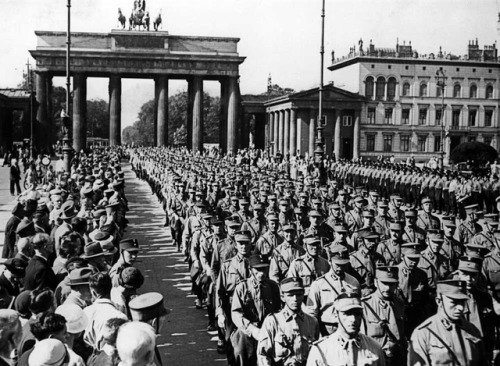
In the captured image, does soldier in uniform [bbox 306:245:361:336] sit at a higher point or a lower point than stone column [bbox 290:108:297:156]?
lower

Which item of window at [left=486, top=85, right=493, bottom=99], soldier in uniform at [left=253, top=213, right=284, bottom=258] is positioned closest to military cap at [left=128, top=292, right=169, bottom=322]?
soldier in uniform at [left=253, top=213, right=284, bottom=258]

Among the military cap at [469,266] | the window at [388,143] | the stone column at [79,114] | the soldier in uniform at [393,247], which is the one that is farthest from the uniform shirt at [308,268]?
the window at [388,143]

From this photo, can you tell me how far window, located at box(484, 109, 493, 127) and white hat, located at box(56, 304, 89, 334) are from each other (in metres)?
79.4

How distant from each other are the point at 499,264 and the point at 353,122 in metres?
66.6

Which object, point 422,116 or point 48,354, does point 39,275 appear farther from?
point 422,116

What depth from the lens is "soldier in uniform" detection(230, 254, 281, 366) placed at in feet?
24.2

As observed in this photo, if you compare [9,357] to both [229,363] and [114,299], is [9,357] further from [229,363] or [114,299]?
[229,363]

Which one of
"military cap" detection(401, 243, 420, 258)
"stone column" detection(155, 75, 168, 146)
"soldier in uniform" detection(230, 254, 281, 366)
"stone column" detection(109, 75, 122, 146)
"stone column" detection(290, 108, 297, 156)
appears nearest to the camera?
"soldier in uniform" detection(230, 254, 281, 366)

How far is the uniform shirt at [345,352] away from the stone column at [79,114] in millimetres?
67227

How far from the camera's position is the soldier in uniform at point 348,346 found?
5.20 metres

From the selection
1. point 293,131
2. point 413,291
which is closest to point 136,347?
point 413,291

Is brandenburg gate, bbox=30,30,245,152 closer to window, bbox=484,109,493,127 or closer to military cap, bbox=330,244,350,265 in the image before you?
window, bbox=484,109,493,127

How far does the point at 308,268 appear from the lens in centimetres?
890

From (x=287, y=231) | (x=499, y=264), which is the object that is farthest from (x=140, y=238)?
(x=499, y=264)
